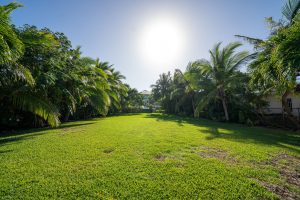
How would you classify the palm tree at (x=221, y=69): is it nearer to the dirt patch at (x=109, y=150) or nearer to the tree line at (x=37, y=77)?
the tree line at (x=37, y=77)

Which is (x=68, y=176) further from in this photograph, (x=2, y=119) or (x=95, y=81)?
(x=95, y=81)

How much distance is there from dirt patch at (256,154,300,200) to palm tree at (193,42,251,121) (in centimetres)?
1045

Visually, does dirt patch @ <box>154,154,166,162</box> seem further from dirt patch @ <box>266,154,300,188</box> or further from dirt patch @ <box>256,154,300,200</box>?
dirt patch @ <box>266,154,300,188</box>

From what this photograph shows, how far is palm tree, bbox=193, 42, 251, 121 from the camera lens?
578 inches

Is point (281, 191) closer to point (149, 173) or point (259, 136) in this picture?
point (149, 173)

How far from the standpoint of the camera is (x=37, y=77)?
8.66 metres

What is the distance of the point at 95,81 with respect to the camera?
1480 centimetres

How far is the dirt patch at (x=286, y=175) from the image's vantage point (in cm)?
298

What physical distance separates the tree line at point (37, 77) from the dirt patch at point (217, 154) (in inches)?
237

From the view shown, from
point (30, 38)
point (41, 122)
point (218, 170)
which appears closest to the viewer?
point (218, 170)

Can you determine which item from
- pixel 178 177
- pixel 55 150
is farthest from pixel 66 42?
pixel 178 177

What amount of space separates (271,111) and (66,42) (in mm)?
19571

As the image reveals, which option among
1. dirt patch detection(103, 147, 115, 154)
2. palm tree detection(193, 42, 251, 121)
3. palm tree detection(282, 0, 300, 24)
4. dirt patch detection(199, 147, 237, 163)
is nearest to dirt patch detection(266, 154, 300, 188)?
dirt patch detection(199, 147, 237, 163)

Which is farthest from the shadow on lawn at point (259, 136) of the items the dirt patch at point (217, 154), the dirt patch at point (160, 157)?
the dirt patch at point (160, 157)
